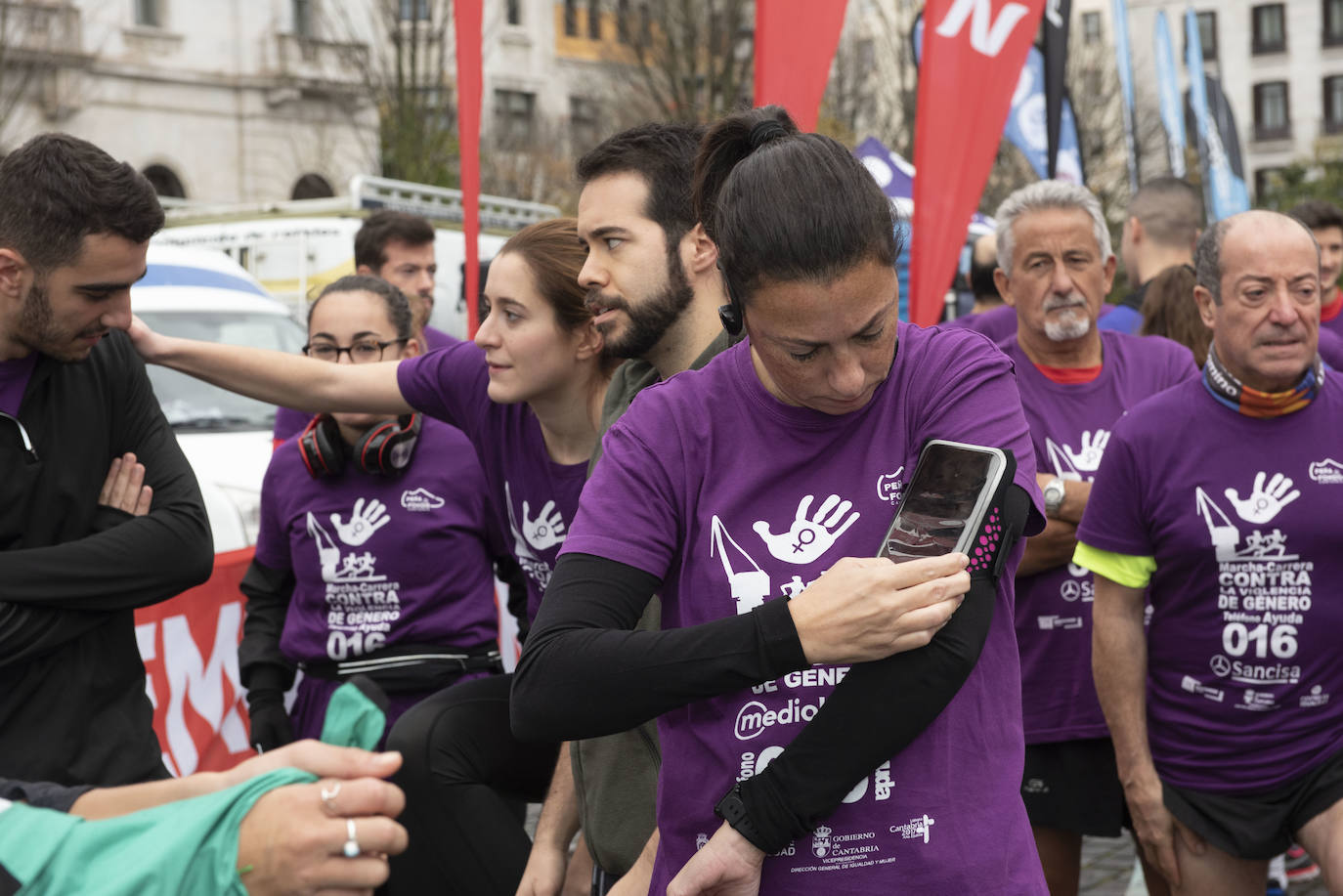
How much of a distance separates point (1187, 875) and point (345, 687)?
2949mm

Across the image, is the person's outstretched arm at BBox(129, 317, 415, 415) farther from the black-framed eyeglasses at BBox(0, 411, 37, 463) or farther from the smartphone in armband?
the smartphone in armband

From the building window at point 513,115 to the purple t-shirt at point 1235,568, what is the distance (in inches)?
1321

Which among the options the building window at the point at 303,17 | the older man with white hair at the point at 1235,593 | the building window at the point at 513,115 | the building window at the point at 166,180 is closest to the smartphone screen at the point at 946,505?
the older man with white hair at the point at 1235,593

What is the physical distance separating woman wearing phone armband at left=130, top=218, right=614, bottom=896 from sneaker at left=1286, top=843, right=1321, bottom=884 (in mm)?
3947

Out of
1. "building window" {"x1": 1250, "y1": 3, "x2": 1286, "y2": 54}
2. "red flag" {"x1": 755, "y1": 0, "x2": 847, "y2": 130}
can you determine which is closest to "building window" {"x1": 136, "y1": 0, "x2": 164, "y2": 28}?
"red flag" {"x1": 755, "y1": 0, "x2": 847, "y2": 130}

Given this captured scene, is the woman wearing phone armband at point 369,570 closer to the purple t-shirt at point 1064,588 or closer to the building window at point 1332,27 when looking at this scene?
the purple t-shirt at point 1064,588

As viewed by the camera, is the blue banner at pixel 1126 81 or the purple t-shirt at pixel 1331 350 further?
the blue banner at pixel 1126 81

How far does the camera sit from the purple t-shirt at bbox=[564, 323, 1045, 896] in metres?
2.35

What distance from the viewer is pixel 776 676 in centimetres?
226

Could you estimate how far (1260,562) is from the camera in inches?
156

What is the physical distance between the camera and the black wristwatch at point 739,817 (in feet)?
7.61

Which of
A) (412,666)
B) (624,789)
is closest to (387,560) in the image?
(412,666)

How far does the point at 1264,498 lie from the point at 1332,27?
65318 mm

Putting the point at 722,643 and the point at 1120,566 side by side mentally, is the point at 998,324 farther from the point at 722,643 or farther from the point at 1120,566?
the point at 722,643
